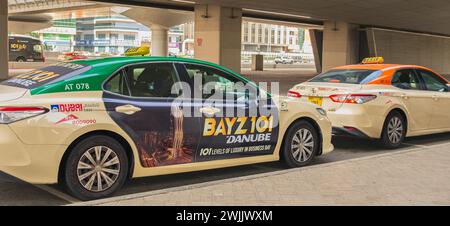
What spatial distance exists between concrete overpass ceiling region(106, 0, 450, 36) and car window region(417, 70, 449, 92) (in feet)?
53.7

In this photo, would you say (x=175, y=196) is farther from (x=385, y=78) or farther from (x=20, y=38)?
(x=20, y=38)

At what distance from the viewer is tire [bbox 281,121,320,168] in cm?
657

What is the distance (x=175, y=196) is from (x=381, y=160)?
3402mm

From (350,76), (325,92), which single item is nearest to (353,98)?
(325,92)

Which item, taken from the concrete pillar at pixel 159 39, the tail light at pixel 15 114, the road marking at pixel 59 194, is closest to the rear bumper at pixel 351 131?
the road marking at pixel 59 194

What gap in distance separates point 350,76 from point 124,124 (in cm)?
495

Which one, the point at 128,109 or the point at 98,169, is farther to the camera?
the point at 128,109

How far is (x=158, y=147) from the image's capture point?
211 inches

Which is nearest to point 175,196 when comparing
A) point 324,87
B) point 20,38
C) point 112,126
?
point 112,126

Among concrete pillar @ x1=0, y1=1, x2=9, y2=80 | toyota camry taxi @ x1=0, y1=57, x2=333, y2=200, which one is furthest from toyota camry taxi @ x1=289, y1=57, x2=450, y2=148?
concrete pillar @ x1=0, y1=1, x2=9, y2=80

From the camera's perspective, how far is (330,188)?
5.49m

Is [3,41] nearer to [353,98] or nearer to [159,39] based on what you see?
[353,98]
